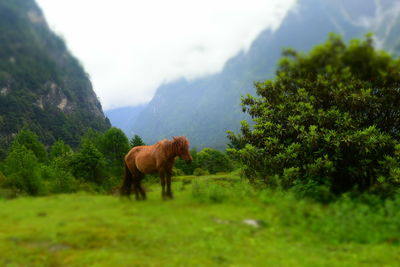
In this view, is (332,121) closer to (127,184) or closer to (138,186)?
(138,186)

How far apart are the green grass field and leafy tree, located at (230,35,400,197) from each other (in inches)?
159

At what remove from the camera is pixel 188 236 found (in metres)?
7.29

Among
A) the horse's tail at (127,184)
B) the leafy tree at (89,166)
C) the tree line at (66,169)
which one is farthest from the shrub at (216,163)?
the horse's tail at (127,184)

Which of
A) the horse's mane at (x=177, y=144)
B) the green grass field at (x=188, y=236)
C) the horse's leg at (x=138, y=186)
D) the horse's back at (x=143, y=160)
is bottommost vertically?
the green grass field at (x=188, y=236)

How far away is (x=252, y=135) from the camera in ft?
56.2

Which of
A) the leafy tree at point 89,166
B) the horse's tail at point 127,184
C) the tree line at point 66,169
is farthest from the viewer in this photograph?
the leafy tree at point 89,166

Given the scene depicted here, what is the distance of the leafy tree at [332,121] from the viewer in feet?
43.5

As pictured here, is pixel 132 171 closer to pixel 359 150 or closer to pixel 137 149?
pixel 137 149

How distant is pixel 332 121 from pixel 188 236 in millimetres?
9765

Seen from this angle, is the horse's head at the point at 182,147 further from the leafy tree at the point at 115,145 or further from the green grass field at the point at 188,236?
the leafy tree at the point at 115,145

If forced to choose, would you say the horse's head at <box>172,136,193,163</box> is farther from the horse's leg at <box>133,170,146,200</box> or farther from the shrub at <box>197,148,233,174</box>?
the shrub at <box>197,148,233,174</box>

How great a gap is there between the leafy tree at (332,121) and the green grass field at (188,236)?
4041mm

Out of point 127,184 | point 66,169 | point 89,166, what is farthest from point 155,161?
point 66,169

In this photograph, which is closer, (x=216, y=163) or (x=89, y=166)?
(x=89, y=166)
